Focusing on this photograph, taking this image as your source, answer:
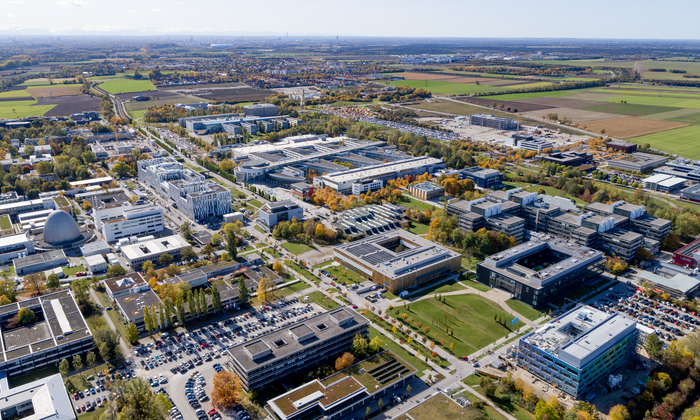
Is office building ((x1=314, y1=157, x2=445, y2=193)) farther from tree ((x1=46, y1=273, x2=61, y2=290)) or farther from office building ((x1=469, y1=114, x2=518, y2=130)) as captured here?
tree ((x1=46, y1=273, x2=61, y2=290))

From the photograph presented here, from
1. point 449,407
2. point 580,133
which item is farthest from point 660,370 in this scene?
point 580,133

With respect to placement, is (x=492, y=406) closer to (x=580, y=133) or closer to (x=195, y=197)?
(x=195, y=197)

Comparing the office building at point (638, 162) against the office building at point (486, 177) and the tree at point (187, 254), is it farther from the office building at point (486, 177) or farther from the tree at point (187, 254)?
the tree at point (187, 254)

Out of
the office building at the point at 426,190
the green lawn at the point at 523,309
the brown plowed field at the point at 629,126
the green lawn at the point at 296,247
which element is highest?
the brown plowed field at the point at 629,126

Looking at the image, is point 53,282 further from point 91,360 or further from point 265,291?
point 265,291

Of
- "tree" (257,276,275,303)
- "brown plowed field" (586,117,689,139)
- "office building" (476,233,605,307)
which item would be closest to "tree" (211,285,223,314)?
"tree" (257,276,275,303)

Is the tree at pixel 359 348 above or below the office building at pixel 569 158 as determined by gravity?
below

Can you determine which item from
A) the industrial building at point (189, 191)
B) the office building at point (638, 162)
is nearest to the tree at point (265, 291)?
the industrial building at point (189, 191)
